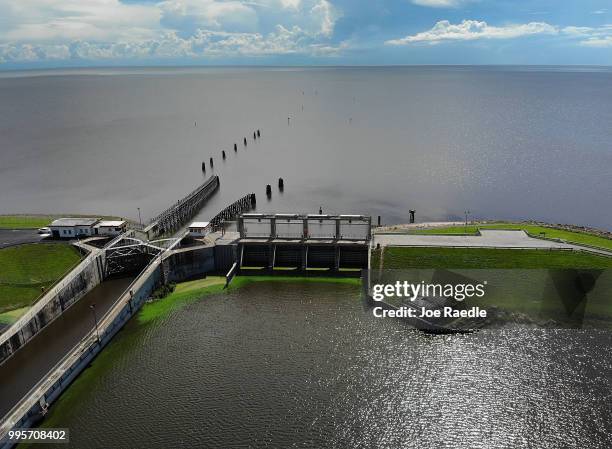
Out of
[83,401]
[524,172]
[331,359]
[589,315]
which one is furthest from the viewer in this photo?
[524,172]

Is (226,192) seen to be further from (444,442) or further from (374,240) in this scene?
(444,442)

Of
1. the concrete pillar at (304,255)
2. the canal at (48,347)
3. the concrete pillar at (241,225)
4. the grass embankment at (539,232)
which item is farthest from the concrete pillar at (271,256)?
the grass embankment at (539,232)

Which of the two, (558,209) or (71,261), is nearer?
(71,261)

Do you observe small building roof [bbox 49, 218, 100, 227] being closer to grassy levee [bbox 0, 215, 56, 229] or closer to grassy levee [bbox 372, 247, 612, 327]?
grassy levee [bbox 0, 215, 56, 229]

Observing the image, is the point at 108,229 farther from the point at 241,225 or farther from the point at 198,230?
the point at 241,225

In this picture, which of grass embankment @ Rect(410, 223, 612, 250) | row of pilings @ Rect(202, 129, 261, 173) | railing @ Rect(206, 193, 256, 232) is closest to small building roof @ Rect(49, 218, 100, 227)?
railing @ Rect(206, 193, 256, 232)

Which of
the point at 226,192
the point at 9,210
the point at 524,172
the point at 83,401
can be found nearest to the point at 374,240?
the point at 83,401
